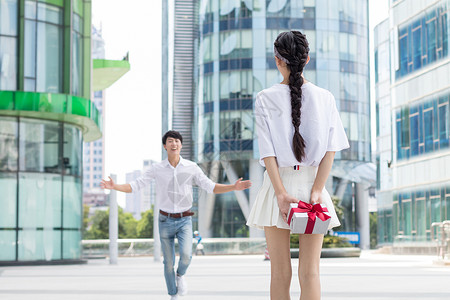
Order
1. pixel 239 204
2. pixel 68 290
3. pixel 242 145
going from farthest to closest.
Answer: pixel 239 204 → pixel 242 145 → pixel 68 290

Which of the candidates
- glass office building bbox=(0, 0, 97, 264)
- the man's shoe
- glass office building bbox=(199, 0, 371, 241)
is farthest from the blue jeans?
glass office building bbox=(199, 0, 371, 241)

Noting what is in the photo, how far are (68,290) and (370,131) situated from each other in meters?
61.6

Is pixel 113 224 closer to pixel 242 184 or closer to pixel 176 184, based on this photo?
pixel 176 184

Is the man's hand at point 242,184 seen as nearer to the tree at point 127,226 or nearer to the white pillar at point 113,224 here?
the white pillar at point 113,224

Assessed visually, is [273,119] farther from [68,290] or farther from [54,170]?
[54,170]

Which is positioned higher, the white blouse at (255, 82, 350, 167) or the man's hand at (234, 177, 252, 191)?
the white blouse at (255, 82, 350, 167)

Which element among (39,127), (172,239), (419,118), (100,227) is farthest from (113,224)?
(100,227)

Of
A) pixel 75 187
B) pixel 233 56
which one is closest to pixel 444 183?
pixel 75 187

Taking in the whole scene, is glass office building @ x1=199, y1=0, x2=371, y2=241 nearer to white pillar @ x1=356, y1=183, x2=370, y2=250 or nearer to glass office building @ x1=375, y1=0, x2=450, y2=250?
white pillar @ x1=356, y1=183, x2=370, y2=250

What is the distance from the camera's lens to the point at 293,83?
446 centimetres

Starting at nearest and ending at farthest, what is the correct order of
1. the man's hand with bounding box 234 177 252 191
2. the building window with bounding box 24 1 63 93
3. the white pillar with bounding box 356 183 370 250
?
1. the man's hand with bounding box 234 177 252 191
2. the building window with bounding box 24 1 63 93
3. the white pillar with bounding box 356 183 370 250

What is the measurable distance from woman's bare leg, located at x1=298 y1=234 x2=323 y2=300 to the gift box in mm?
115

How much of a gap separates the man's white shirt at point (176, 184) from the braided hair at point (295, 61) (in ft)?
14.4

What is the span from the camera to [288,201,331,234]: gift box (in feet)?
13.5
